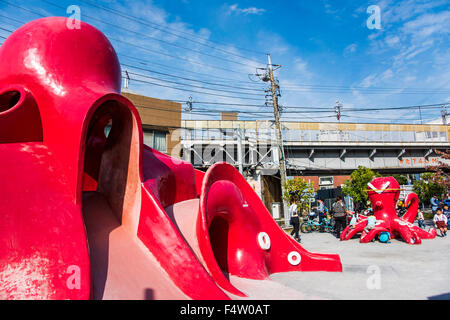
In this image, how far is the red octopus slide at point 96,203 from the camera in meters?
3.94

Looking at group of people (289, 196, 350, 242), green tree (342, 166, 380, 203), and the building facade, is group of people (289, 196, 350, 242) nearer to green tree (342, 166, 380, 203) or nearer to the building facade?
green tree (342, 166, 380, 203)

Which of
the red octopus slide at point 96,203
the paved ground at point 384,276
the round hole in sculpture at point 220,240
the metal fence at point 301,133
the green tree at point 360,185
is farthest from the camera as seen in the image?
the metal fence at point 301,133

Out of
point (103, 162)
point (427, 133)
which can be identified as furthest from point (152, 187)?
point (427, 133)

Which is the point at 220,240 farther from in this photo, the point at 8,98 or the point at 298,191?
the point at 298,191

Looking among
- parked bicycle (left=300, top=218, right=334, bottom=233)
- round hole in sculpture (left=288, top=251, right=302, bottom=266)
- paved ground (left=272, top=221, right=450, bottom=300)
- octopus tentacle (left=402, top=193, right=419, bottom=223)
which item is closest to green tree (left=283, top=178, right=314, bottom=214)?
parked bicycle (left=300, top=218, right=334, bottom=233)

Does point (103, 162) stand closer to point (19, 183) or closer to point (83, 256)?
point (19, 183)

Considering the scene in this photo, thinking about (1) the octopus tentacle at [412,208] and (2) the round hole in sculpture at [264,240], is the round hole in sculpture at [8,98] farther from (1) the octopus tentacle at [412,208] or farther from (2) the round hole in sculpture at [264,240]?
(1) the octopus tentacle at [412,208]

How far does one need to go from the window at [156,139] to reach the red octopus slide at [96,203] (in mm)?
16178

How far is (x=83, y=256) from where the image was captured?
401cm

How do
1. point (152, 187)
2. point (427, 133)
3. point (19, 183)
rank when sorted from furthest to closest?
point (427, 133), point (152, 187), point (19, 183)

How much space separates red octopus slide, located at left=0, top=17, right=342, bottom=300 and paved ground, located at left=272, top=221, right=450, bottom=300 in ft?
2.18

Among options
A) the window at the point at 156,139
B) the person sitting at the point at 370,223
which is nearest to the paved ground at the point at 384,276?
the person sitting at the point at 370,223

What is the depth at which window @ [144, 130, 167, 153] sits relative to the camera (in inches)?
907

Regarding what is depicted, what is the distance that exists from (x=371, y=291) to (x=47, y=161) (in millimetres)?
6161
